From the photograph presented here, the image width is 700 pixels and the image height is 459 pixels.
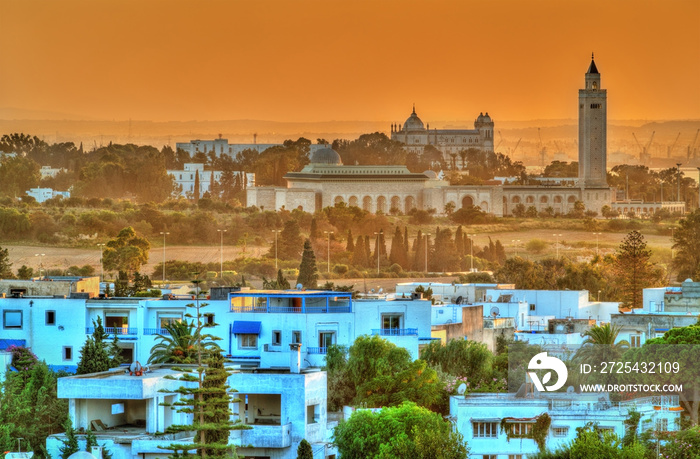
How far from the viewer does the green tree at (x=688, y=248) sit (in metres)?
64.2

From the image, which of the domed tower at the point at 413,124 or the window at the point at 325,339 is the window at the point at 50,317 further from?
the domed tower at the point at 413,124

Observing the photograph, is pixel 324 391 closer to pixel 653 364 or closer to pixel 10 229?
pixel 653 364

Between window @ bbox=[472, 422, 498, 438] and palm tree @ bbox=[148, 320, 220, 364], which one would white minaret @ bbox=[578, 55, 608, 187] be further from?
window @ bbox=[472, 422, 498, 438]

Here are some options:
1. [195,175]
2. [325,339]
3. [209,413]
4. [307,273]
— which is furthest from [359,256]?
[209,413]

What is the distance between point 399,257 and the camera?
71.3 meters

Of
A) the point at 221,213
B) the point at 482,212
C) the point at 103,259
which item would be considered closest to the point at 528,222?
the point at 482,212

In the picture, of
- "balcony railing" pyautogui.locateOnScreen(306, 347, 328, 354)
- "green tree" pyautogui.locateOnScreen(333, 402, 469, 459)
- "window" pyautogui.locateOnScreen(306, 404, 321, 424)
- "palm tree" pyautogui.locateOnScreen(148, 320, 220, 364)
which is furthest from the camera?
"balcony railing" pyautogui.locateOnScreen(306, 347, 328, 354)

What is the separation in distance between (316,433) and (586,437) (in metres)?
3.29

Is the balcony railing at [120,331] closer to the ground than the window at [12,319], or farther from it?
closer to the ground

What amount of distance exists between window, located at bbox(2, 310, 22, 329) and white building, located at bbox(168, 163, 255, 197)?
267 ft

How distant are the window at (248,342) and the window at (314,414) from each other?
5.68 m

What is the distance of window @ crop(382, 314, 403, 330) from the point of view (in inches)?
1053

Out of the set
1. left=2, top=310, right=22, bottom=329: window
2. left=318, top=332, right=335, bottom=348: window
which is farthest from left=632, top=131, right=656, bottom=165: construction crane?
left=2, top=310, right=22, bottom=329: window

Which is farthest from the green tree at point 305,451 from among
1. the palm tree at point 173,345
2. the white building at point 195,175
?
the white building at point 195,175
